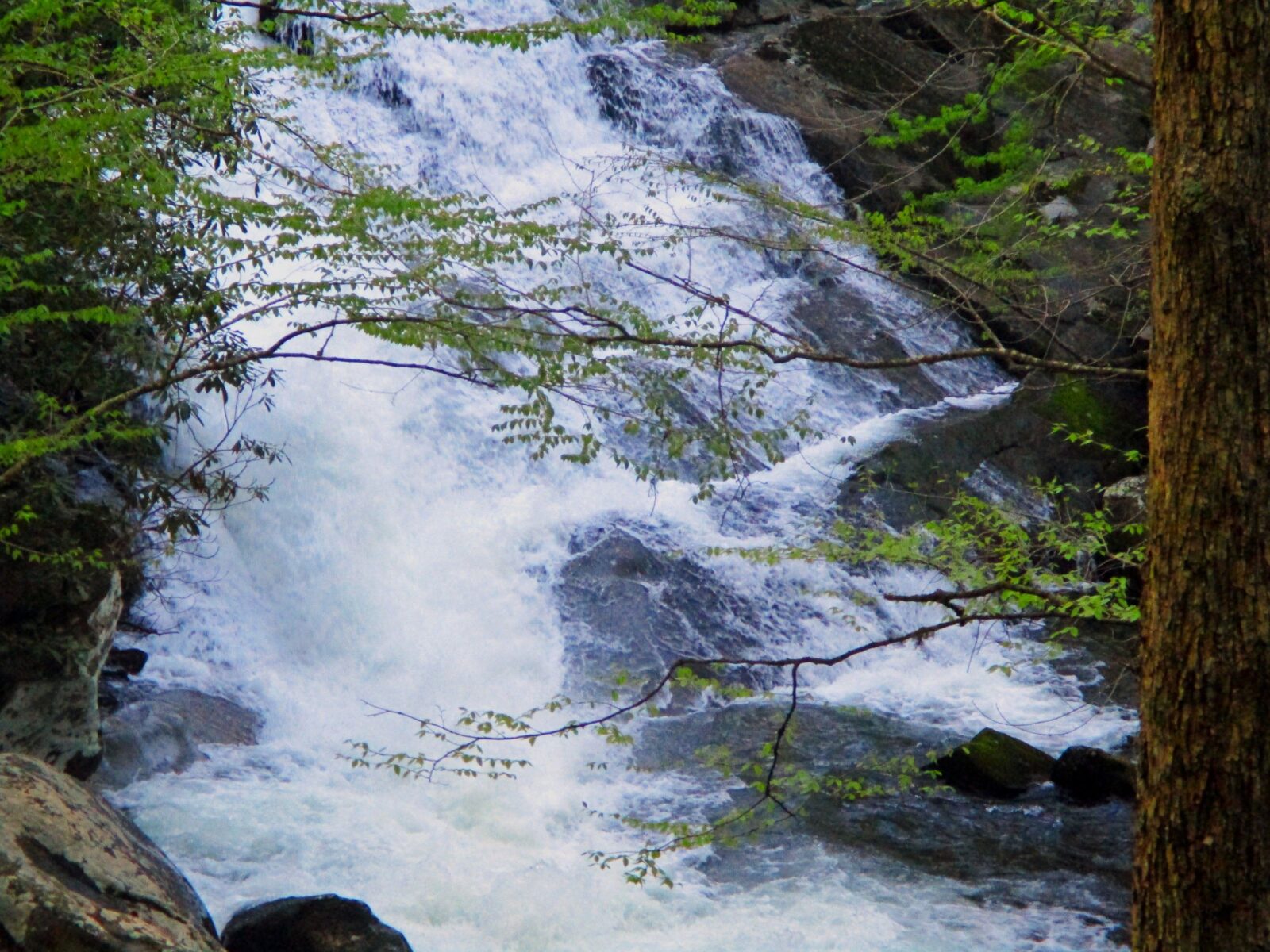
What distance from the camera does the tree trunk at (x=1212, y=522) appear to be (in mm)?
2268

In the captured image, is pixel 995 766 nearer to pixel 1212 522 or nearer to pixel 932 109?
pixel 1212 522

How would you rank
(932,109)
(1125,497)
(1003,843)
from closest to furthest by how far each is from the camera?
(1003,843)
(1125,497)
(932,109)

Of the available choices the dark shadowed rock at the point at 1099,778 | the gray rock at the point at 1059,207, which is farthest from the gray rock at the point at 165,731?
the gray rock at the point at 1059,207

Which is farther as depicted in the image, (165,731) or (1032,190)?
(165,731)

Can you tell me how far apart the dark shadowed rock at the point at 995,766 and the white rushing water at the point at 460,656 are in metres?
0.69

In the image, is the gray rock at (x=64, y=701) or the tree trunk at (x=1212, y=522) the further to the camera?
the gray rock at (x=64, y=701)

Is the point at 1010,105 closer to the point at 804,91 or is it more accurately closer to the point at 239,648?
the point at 804,91

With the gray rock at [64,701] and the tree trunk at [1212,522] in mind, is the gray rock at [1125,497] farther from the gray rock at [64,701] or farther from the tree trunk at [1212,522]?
the tree trunk at [1212,522]

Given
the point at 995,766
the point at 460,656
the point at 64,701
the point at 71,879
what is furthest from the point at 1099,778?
the point at 64,701

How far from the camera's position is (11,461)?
5.11 metres

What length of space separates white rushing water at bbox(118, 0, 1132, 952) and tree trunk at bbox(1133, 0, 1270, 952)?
2.28m

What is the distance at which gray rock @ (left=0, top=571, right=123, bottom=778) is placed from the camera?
6.19 m

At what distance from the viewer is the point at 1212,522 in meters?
2.34

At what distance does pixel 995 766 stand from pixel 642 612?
2912mm
